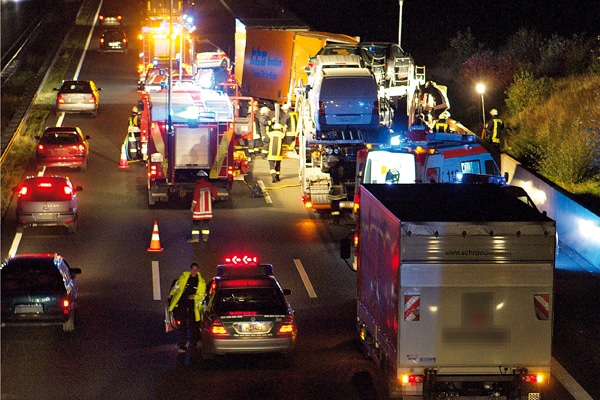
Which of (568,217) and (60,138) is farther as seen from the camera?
(60,138)

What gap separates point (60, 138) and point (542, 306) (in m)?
22.6

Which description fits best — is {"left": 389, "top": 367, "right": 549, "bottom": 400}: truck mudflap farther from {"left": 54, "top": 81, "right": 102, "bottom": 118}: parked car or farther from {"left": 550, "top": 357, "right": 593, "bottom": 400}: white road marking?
{"left": 54, "top": 81, "right": 102, "bottom": 118}: parked car

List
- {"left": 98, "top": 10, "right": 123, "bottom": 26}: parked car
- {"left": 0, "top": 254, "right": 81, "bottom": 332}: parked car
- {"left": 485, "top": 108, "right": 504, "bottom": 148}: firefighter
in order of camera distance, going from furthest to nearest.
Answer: {"left": 98, "top": 10, "right": 123, "bottom": 26}: parked car
{"left": 485, "top": 108, "right": 504, "bottom": 148}: firefighter
{"left": 0, "top": 254, "right": 81, "bottom": 332}: parked car

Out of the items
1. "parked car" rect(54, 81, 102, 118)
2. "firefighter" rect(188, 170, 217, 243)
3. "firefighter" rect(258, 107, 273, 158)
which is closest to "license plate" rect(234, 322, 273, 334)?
"firefighter" rect(188, 170, 217, 243)

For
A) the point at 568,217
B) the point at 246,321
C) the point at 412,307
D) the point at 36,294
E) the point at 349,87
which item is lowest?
the point at 568,217

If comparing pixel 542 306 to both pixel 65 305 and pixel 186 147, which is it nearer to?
pixel 65 305

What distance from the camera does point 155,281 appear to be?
22.5m

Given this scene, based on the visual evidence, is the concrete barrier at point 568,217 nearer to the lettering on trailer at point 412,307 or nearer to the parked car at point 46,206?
the lettering on trailer at point 412,307

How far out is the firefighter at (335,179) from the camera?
28.1 m

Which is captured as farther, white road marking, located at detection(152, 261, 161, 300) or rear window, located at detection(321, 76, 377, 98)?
rear window, located at detection(321, 76, 377, 98)

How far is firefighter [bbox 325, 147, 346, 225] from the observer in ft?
92.1

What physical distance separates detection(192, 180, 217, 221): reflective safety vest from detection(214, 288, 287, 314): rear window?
28.2 feet

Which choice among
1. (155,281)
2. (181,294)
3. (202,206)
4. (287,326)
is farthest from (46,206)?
(287,326)

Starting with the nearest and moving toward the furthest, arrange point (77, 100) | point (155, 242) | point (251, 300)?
point (251, 300) < point (155, 242) < point (77, 100)
